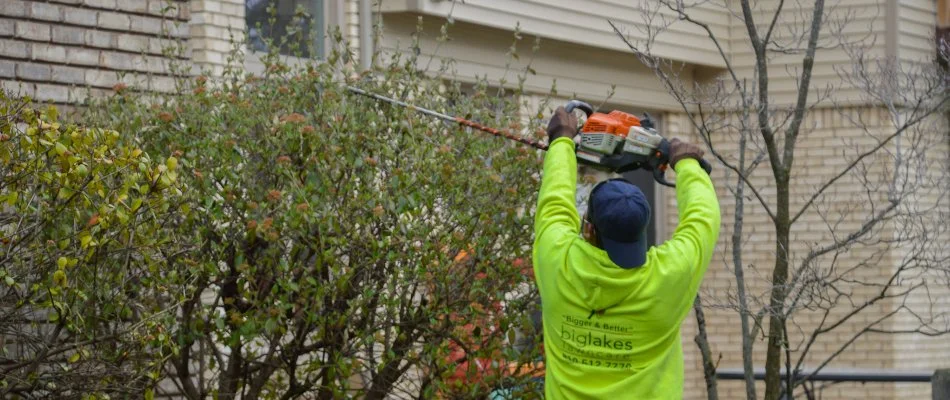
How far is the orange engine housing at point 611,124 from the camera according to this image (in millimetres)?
5766

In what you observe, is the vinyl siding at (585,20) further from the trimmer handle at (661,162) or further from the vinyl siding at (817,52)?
the trimmer handle at (661,162)

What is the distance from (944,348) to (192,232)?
10153mm

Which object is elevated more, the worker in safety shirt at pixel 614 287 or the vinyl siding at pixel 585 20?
the vinyl siding at pixel 585 20

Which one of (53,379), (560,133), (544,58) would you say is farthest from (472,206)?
(544,58)

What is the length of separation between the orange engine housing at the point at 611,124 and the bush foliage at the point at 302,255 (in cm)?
94

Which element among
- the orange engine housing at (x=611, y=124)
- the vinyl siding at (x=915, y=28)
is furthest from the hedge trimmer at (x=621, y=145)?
the vinyl siding at (x=915, y=28)

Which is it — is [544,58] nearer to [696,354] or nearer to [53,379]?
[696,354]

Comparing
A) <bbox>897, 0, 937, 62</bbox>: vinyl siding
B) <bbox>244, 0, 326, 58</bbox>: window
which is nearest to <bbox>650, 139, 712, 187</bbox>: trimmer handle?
<bbox>244, 0, 326, 58</bbox>: window

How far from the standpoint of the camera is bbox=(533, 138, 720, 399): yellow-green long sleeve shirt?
521cm

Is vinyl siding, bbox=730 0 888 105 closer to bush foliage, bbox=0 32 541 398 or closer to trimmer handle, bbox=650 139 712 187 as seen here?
bush foliage, bbox=0 32 541 398

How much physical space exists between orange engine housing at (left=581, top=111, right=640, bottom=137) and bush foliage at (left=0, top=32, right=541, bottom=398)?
3.10 ft

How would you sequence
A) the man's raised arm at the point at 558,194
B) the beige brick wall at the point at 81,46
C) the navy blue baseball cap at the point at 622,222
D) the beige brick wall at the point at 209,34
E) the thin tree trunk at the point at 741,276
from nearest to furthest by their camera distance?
the navy blue baseball cap at the point at 622,222, the man's raised arm at the point at 558,194, the thin tree trunk at the point at 741,276, the beige brick wall at the point at 81,46, the beige brick wall at the point at 209,34

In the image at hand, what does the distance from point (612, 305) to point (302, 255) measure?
1.86 meters

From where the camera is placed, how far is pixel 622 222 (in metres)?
5.04
